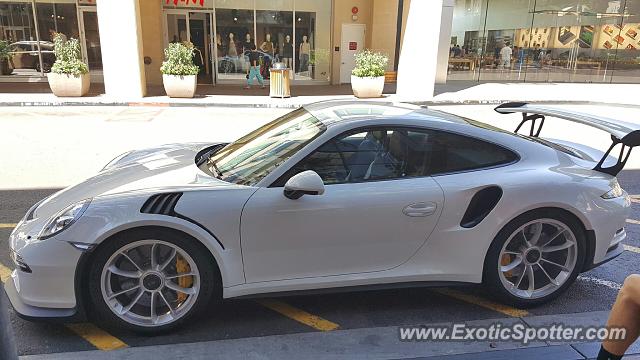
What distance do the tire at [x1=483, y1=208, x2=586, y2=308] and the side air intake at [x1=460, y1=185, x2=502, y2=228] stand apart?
0.63 feet

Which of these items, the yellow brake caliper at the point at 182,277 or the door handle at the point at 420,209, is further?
the door handle at the point at 420,209

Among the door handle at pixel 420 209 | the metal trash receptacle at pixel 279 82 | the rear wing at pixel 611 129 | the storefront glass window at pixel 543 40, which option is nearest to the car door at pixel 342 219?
the door handle at pixel 420 209

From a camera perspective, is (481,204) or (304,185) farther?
(481,204)

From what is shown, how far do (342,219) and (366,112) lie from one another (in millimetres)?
924

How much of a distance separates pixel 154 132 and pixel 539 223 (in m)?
8.35

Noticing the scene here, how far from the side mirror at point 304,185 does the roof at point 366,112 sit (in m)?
0.54

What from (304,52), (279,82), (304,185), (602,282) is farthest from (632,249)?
(304,52)

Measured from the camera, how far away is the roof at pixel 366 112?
3447 millimetres

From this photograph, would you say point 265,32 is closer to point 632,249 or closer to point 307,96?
point 307,96

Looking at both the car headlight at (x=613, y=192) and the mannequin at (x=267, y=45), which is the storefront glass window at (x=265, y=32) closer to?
the mannequin at (x=267, y=45)

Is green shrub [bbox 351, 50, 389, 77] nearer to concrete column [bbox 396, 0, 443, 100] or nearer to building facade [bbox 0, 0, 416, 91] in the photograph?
concrete column [bbox 396, 0, 443, 100]

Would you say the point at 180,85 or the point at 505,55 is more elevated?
the point at 505,55

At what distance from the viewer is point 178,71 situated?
14484 millimetres

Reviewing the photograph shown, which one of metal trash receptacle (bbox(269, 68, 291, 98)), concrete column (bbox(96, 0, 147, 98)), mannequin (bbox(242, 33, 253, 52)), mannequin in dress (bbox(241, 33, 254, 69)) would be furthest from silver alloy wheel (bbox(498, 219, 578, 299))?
mannequin (bbox(242, 33, 253, 52))
